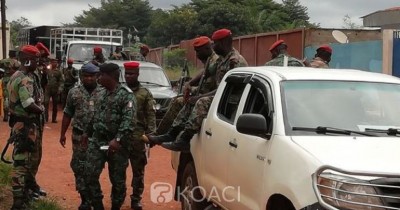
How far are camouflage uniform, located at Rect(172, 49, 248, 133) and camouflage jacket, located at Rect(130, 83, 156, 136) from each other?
0.87 m

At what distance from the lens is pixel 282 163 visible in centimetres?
444

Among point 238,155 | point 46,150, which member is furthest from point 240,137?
point 46,150

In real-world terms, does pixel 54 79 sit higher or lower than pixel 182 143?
higher

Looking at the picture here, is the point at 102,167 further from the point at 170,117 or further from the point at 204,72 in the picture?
the point at 204,72

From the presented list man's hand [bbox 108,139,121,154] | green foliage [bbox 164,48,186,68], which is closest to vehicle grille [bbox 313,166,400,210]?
man's hand [bbox 108,139,121,154]

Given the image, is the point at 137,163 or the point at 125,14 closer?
the point at 137,163

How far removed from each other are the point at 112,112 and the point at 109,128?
0.17 metres

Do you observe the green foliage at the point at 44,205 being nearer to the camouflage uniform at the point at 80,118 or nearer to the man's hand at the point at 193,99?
the camouflage uniform at the point at 80,118

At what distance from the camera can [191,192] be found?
22.4 feet

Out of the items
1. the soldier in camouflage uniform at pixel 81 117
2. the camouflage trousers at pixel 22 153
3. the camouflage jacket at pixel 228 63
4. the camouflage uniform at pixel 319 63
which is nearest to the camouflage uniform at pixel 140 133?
the soldier in camouflage uniform at pixel 81 117

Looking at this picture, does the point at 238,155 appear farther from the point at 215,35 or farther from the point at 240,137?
the point at 215,35

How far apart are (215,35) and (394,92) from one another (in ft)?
8.24

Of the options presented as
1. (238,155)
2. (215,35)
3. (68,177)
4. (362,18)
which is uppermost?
(362,18)

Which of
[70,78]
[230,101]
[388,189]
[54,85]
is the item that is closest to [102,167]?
[230,101]
